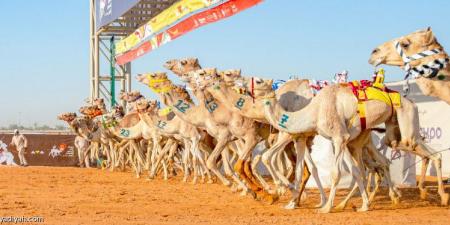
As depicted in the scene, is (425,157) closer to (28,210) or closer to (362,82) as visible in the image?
(362,82)

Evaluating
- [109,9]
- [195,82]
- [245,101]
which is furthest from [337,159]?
[109,9]

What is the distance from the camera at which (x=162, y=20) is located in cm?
2820

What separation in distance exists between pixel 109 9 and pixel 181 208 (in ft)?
70.9

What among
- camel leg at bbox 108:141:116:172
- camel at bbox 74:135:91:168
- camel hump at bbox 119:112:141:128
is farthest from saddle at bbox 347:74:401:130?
camel at bbox 74:135:91:168

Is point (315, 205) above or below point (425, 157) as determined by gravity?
below

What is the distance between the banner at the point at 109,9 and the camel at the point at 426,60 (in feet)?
67.0

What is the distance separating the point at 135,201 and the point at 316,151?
458 centimetres

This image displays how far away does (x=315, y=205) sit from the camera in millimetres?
12789

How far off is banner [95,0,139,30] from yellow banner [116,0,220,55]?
1.03 m

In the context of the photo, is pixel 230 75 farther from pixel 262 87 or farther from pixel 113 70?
pixel 113 70

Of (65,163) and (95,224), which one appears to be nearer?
(95,224)

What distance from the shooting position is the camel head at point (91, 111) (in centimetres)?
2855

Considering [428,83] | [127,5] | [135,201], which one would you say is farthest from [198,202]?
[127,5]

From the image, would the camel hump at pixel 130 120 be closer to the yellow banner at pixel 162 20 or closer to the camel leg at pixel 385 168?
the yellow banner at pixel 162 20
